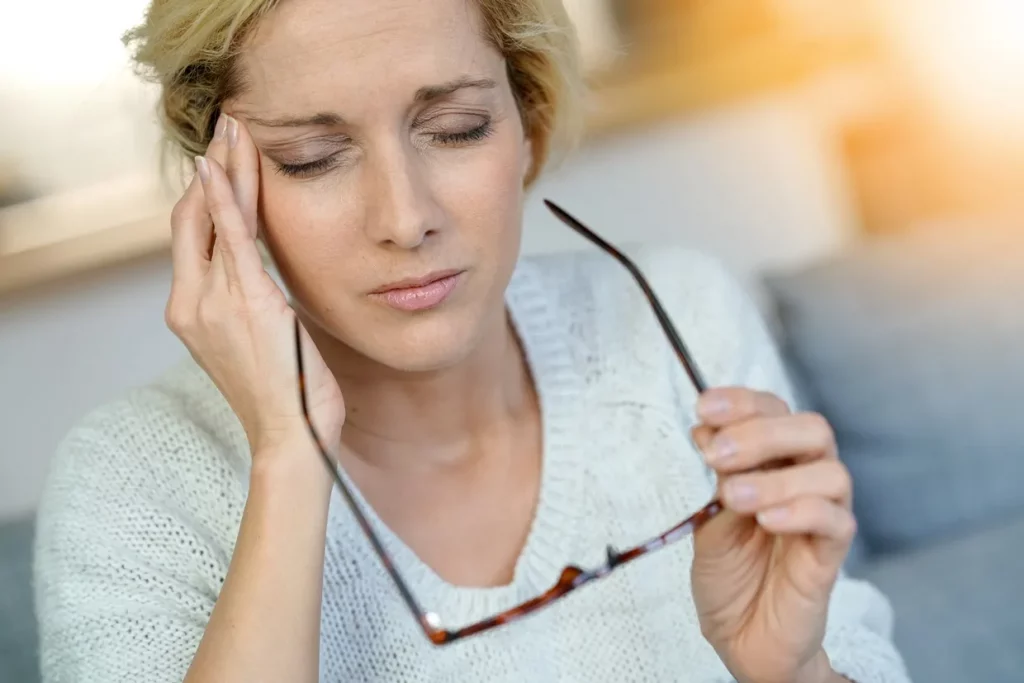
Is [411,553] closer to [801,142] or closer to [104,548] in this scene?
[104,548]

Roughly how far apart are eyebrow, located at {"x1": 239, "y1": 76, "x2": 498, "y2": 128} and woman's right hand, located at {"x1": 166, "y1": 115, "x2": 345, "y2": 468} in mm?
35

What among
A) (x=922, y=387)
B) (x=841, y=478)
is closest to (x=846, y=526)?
(x=841, y=478)

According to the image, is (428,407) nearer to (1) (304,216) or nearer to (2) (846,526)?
(1) (304,216)

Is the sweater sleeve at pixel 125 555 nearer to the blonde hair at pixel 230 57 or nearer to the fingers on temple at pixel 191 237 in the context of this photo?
the fingers on temple at pixel 191 237

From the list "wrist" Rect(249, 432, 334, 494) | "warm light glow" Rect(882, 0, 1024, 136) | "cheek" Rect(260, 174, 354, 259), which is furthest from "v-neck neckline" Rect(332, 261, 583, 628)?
"warm light glow" Rect(882, 0, 1024, 136)

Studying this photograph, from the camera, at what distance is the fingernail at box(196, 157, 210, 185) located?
958 millimetres

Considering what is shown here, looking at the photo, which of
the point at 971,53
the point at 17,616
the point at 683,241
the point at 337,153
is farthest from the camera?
the point at 971,53

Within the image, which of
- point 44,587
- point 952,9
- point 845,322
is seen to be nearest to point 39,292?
point 44,587

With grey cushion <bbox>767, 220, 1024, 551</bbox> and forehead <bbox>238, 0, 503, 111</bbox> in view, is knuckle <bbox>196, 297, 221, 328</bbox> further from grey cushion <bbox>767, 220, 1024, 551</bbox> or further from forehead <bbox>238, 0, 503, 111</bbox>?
grey cushion <bbox>767, 220, 1024, 551</bbox>

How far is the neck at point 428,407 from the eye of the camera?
1109 millimetres

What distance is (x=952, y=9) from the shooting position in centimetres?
207

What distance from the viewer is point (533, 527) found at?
1.10m

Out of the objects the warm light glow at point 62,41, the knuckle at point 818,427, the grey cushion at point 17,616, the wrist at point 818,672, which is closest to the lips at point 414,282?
the knuckle at point 818,427

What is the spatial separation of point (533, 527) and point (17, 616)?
2.07 feet
